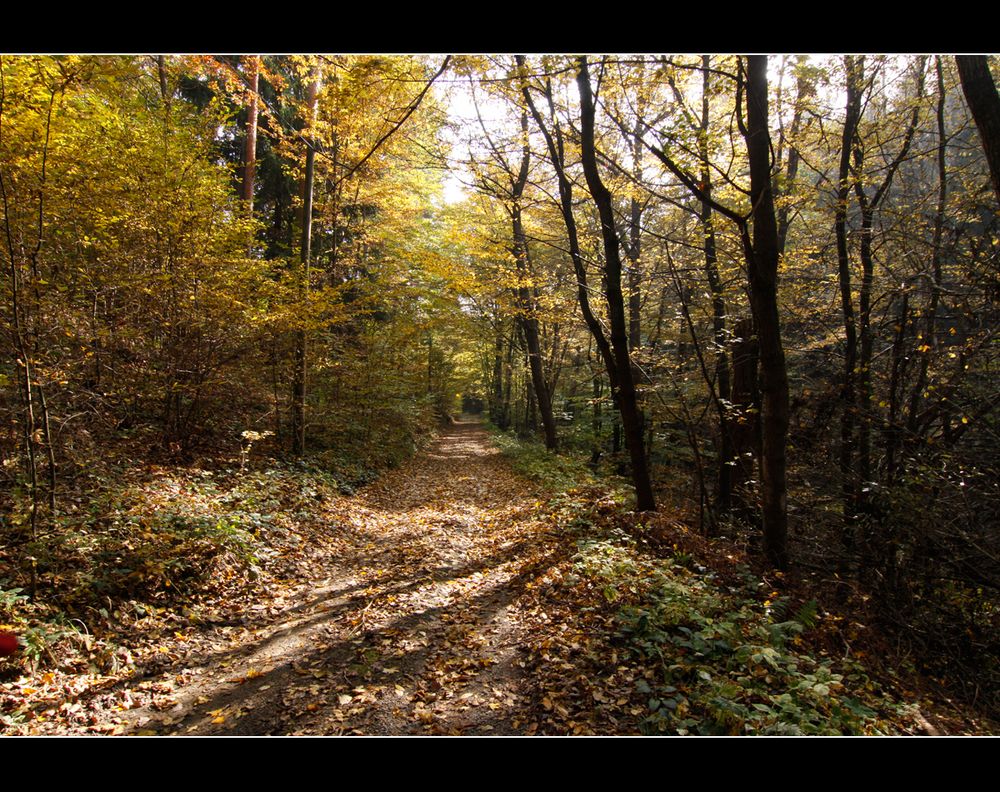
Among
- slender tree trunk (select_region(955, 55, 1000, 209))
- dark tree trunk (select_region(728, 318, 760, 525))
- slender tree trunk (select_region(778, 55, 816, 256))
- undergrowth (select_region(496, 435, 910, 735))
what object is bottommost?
undergrowth (select_region(496, 435, 910, 735))

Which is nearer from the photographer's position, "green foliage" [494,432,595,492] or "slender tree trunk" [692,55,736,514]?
"slender tree trunk" [692,55,736,514]

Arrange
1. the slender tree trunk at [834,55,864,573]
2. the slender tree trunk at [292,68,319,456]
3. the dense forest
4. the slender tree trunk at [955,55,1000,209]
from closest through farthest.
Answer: the dense forest, the slender tree trunk at [955,55,1000,209], the slender tree trunk at [834,55,864,573], the slender tree trunk at [292,68,319,456]

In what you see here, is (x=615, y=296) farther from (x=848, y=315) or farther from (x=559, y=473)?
(x=559, y=473)

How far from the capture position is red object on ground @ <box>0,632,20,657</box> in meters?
3.11

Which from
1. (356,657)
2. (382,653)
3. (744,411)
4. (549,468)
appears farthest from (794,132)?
(356,657)

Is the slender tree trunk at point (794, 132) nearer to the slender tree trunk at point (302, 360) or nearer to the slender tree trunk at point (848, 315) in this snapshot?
the slender tree trunk at point (848, 315)

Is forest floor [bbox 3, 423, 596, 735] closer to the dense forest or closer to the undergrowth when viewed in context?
the dense forest

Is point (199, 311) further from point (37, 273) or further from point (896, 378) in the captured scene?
point (896, 378)

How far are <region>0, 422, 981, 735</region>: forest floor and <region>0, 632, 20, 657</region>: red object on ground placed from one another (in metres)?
0.16

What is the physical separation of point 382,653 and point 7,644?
8.53 feet

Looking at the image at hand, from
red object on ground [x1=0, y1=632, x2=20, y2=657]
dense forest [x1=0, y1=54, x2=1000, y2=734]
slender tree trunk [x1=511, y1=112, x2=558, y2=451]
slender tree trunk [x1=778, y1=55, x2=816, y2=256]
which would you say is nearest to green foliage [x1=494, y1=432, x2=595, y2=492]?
dense forest [x1=0, y1=54, x2=1000, y2=734]
